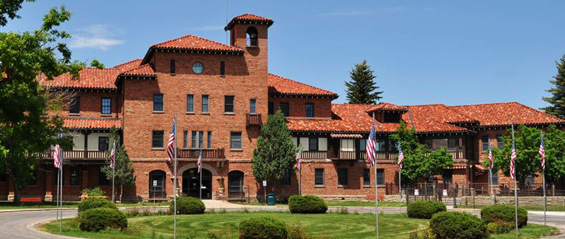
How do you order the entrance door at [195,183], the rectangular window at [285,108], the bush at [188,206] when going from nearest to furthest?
the bush at [188,206] < the entrance door at [195,183] < the rectangular window at [285,108]

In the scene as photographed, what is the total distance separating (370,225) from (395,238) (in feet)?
20.1

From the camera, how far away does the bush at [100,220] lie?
103 ft

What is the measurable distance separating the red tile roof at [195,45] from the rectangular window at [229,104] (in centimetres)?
418

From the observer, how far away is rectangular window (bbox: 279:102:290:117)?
67312 millimetres

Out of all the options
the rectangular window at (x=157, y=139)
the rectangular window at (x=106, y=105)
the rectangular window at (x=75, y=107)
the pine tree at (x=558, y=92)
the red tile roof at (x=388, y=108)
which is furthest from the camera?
the pine tree at (x=558, y=92)

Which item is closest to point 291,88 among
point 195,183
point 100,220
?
point 195,183

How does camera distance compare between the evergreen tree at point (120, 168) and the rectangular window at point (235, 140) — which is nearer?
the evergreen tree at point (120, 168)

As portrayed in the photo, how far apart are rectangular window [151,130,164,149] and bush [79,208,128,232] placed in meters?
29.6

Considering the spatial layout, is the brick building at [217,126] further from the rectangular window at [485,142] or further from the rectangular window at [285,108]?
the rectangular window at [485,142]

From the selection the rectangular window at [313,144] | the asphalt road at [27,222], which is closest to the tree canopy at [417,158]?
the rectangular window at [313,144]

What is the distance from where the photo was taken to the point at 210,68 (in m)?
62.8

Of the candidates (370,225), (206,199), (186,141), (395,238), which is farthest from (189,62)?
(395,238)

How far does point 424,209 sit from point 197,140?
87.0 feet

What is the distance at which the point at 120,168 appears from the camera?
194ft
